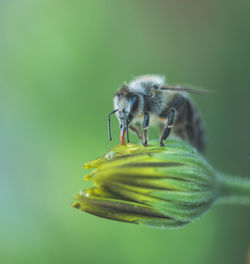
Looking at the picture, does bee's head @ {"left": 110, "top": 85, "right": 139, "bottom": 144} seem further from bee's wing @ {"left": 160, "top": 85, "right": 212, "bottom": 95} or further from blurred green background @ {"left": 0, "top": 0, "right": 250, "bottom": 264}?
blurred green background @ {"left": 0, "top": 0, "right": 250, "bottom": 264}

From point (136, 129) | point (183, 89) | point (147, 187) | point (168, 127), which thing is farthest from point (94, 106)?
point (147, 187)

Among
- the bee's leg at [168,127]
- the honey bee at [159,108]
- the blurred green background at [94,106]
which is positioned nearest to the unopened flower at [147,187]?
the bee's leg at [168,127]

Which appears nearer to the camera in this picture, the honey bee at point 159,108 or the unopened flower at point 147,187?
the unopened flower at point 147,187

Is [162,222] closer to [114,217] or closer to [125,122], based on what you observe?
[114,217]

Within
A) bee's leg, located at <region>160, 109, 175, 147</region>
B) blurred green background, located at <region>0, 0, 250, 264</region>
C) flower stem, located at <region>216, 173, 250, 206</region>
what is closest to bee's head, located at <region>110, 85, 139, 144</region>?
bee's leg, located at <region>160, 109, 175, 147</region>

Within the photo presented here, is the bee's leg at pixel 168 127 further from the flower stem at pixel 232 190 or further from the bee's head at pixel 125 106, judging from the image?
the flower stem at pixel 232 190

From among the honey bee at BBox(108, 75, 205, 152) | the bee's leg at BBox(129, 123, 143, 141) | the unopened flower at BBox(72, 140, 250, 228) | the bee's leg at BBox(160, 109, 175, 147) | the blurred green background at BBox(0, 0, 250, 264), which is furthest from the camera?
the blurred green background at BBox(0, 0, 250, 264)

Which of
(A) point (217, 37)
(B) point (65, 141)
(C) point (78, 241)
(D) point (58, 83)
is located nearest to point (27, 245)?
(C) point (78, 241)
